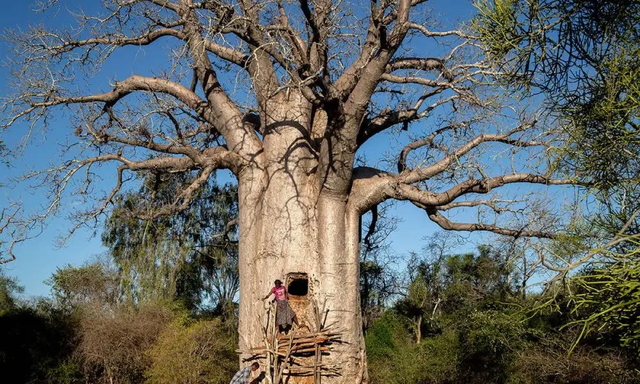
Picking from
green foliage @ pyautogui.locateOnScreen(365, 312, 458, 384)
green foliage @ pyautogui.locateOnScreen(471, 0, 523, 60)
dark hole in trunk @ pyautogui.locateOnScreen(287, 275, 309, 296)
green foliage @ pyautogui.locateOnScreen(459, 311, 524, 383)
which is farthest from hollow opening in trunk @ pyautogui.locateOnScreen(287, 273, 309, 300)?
green foliage @ pyautogui.locateOnScreen(365, 312, 458, 384)

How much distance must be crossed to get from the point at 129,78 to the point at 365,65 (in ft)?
11.8

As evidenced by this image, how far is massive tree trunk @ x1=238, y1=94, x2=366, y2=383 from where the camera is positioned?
7098 millimetres

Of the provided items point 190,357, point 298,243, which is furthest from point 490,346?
point 298,243

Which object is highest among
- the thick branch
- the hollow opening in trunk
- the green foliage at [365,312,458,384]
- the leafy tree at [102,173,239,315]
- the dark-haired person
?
the leafy tree at [102,173,239,315]

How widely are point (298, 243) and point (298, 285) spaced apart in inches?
38.9

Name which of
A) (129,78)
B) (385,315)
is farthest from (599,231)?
(385,315)

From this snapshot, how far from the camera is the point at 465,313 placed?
55.3 feet

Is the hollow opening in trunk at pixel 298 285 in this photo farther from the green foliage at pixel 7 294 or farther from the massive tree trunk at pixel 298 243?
the green foliage at pixel 7 294

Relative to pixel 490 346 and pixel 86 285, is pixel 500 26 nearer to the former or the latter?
pixel 490 346

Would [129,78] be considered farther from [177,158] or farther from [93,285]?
[93,285]

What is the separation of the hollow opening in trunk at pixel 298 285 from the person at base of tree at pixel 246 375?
0.91 metres

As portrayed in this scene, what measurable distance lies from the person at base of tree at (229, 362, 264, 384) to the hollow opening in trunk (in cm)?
91

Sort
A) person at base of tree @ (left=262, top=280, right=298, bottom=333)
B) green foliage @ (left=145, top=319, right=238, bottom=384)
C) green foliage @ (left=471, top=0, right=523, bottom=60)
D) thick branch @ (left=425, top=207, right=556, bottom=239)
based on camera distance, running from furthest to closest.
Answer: green foliage @ (left=145, top=319, right=238, bottom=384) → thick branch @ (left=425, top=207, right=556, bottom=239) → person at base of tree @ (left=262, top=280, right=298, bottom=333) → green foliage @ (left=471, top=0, right=523, bottom=60)

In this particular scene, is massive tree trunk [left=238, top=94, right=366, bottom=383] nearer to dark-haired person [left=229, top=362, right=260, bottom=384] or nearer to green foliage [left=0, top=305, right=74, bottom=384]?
dark-haired person [left=229, top=362, right=260, bottom=384]
